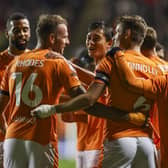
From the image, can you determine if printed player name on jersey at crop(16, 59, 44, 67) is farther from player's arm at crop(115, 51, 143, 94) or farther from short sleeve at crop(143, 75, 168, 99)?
short sleeve at crop(143, 75, 168, 99)

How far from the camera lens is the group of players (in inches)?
253

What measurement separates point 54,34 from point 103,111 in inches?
38.4

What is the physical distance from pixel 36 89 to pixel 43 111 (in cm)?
56

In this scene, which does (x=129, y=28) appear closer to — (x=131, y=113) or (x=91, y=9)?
(x=131, y=113)

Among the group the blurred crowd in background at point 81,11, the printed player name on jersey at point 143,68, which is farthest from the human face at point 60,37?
the blurred crowd in background at point 81,11

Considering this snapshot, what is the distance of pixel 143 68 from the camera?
6.57m

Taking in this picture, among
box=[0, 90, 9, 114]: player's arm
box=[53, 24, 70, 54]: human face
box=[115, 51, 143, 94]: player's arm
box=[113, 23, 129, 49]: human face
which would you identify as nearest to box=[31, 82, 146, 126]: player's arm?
box=[115, 51, 143, 94]: player's arm

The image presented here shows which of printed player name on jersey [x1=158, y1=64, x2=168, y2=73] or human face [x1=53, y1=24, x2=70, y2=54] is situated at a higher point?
human face [x1=53, y1=24, x2=70, y2=54]

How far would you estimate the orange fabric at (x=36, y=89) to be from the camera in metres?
6.77

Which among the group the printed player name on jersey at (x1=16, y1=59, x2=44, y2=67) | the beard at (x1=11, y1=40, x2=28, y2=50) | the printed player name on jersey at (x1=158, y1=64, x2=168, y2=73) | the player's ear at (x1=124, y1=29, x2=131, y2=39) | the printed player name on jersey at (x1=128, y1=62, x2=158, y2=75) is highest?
the player's ear at (x1=124, y1=29, x2=131, y2=39)

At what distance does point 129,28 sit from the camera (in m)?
6.63

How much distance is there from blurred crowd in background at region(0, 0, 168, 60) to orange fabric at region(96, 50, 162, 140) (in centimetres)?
1525

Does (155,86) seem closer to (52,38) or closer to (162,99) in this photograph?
(162,99)

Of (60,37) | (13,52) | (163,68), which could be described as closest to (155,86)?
(163,68)
